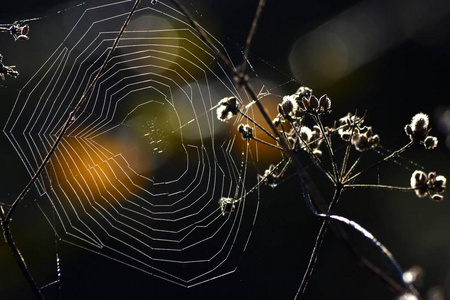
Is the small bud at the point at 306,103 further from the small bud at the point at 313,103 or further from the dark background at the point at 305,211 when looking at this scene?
the dark background at the point at 305,211

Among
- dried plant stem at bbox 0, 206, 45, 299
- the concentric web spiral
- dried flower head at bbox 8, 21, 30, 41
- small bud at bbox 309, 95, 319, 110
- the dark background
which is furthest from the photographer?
the dark background

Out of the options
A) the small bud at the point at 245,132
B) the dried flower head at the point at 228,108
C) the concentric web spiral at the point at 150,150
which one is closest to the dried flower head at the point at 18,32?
the dried flower head at the point at 228,108

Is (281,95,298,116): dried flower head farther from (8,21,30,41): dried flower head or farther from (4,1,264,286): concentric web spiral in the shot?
(4,1,264,286): concentric web spiral

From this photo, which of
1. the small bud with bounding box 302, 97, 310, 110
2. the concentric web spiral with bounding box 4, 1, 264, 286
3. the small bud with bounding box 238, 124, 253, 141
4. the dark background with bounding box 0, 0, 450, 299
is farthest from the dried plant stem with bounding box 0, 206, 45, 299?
the dark background with bounding box 0, 0, 450, 299

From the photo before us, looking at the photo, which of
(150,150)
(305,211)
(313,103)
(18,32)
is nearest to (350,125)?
(313,103)

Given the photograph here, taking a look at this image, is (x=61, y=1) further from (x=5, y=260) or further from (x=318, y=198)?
(x=318, y=198)

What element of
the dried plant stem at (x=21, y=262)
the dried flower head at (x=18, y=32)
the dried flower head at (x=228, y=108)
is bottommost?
the dried plant stem at (x=21, y=262)

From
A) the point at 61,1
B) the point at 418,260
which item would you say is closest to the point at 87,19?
→ the point at 61,1

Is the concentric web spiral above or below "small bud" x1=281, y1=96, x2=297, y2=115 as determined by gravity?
above

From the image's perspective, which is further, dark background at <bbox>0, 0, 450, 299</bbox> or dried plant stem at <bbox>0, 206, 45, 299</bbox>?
dark background at <bbox>0, 0, 450, 299</bbox>
